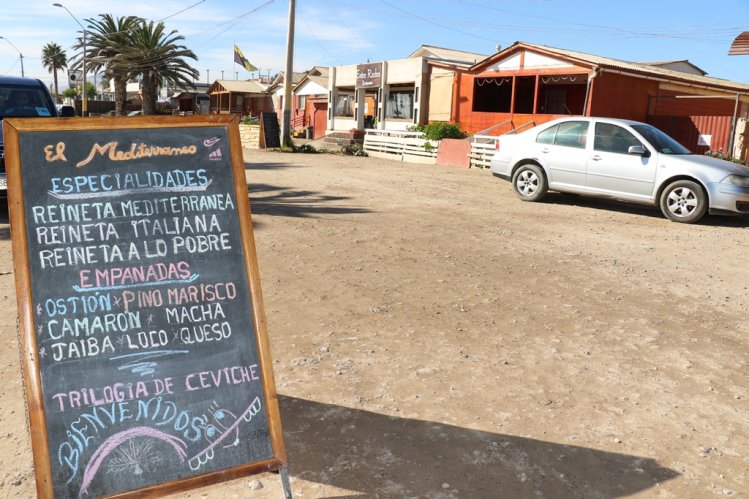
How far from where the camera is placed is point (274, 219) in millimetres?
9688

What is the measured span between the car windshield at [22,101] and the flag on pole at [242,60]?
3737cm

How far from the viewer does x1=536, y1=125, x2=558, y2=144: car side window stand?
1195 cm

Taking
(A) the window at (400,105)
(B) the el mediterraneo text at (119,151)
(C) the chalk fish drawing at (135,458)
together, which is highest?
(A) the window at (400,105)

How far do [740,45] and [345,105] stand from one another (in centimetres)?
2332

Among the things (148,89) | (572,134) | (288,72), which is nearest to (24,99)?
(572,134)

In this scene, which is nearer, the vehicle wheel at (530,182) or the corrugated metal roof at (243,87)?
the vehicle wheel at (530,182)

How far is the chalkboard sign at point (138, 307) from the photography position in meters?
2.61

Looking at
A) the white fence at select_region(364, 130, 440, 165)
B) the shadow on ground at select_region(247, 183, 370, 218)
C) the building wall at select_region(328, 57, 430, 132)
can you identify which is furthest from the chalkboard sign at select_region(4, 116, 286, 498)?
the building wall at select_region(328, 57, 430, 132)

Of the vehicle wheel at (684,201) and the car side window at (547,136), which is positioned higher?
the car side window at (547,136)

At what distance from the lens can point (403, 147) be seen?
2356 centimetres

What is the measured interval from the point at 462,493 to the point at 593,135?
30.7 feet

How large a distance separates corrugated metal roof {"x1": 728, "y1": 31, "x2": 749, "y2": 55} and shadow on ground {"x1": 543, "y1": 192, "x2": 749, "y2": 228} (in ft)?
20.0

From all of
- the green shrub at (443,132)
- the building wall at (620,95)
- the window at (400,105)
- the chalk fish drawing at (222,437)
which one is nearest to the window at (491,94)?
the green shrub at (443,132)

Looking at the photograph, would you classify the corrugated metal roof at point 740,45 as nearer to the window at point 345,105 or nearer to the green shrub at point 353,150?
the green shrub at point 353,150
